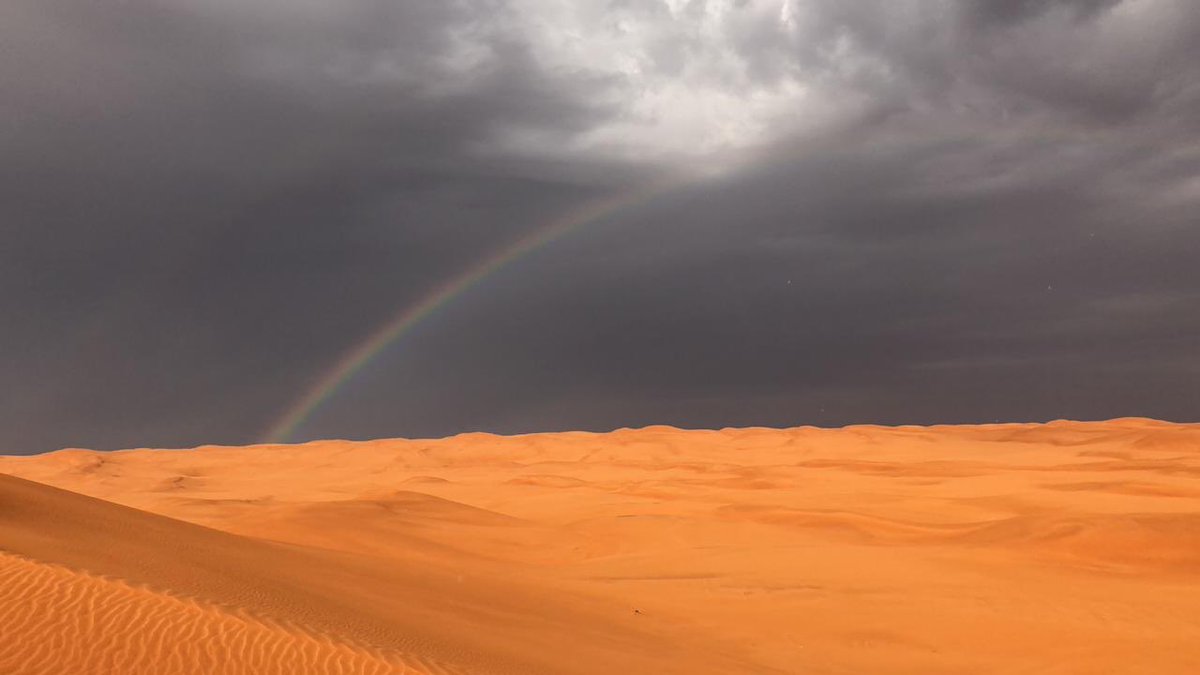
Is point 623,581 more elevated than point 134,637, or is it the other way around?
point 134,637

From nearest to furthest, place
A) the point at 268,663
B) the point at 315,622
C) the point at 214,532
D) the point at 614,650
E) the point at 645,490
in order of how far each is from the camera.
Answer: the point at 268,663
the point at 315,622
the point at 614,650
the point at 214,532
the point at 645,490

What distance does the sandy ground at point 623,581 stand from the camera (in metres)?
7.55

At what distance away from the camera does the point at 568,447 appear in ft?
220

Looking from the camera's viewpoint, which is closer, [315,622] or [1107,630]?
[315,622]

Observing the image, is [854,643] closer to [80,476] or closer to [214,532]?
[214,532]

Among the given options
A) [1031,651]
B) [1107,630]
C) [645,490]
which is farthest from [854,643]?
[645,490]

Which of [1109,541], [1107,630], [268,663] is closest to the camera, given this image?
[268,663]

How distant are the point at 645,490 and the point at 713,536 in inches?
477

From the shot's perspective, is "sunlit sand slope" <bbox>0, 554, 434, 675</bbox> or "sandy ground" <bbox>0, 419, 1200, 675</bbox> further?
"sandy ground" <bbox>0, 419, 1200, 675</bbox>

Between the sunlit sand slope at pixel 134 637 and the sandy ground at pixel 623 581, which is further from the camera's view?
the sandy ground at pixel 623 581

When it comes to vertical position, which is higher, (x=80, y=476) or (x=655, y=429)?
(x=655, y=429)

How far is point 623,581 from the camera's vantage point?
1605 centimetres

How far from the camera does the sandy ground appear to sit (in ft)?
24.8

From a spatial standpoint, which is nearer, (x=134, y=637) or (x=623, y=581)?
(x=134, y=637)
